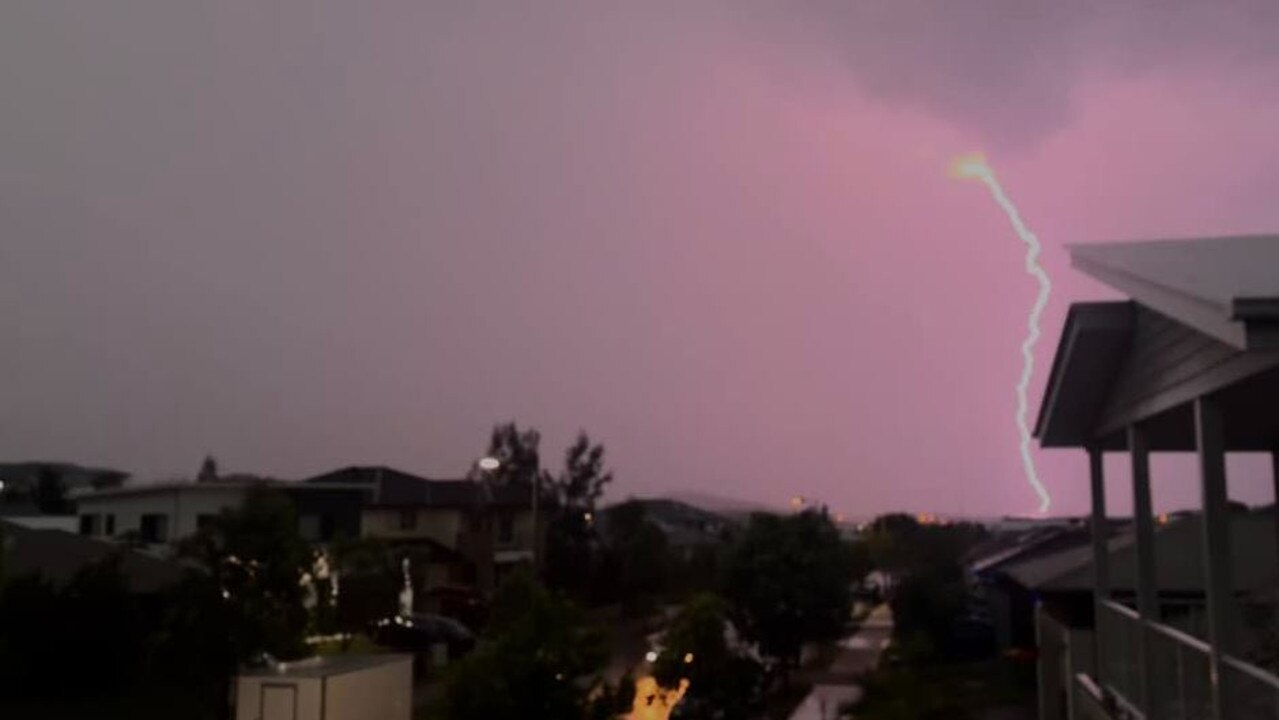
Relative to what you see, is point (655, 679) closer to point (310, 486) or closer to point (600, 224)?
point (600, 224)

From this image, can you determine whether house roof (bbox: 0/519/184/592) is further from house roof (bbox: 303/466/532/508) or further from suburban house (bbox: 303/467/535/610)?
house roof (bbox: 303/466/532/508)

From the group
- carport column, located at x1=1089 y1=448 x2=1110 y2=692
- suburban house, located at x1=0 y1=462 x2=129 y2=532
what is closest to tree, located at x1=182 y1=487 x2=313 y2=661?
carport column, located at x1=1089 y1=448 x2=1110 y2=692

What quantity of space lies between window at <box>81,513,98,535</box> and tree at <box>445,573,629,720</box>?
92.1ft

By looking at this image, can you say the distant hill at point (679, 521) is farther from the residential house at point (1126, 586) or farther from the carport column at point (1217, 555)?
the carport column at point (1217, 555)

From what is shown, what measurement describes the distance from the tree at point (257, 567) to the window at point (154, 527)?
20.3 metres

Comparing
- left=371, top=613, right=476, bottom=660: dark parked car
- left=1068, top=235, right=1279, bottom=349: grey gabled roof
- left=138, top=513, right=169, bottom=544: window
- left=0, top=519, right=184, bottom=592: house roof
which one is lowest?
left=371, top=613, right=476, bottom=660: dark parked car

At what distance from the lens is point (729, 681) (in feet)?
48.1

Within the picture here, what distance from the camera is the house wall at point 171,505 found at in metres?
32.7

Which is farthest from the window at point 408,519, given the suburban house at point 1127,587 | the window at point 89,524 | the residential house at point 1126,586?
the residential house at point 1126,586

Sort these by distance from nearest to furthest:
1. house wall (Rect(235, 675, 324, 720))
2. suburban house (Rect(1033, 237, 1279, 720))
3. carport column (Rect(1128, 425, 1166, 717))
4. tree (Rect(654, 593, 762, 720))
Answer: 1. suburban house (Rect(1033, 237, 1279, 720))
2. carport column (Rect(1128, 425, 1166, 717))
3. house wall (Rect(235, 675, 324, 720))
4. tree (Rect(654, 593, 762, 720))

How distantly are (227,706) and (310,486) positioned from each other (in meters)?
20.1

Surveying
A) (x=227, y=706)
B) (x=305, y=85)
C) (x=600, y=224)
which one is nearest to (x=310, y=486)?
(x=600, y=224)

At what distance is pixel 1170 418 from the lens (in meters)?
Result: 9.05

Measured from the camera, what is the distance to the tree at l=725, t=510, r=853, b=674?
21.7m
